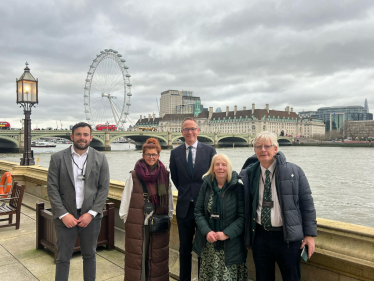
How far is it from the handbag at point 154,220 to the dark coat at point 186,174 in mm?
195

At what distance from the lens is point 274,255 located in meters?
2.61

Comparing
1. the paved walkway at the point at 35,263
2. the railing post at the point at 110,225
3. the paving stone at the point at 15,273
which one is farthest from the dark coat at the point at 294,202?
the paving stone at the point at 15,273

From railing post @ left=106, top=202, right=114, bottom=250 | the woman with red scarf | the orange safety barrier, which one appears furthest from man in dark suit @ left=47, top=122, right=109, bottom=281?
the orange safety barrier

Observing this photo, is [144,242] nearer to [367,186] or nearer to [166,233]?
[166,233]

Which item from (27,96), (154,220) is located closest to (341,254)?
(154,220)

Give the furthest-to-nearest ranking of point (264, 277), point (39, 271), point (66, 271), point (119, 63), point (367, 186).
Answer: point (119, 63), point (367, 186), point (39, 271), point (66, 271), point (264, 277)

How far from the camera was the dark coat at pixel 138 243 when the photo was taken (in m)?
3.08

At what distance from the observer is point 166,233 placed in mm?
3191

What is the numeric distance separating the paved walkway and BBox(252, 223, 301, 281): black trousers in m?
1.70

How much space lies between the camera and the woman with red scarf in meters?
3.09

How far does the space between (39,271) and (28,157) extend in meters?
6.00

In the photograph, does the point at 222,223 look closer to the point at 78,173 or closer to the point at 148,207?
the point at 148,207

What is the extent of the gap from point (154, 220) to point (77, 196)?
75 centimetres

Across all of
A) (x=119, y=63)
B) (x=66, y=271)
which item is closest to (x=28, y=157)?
(x=66, y=271)
